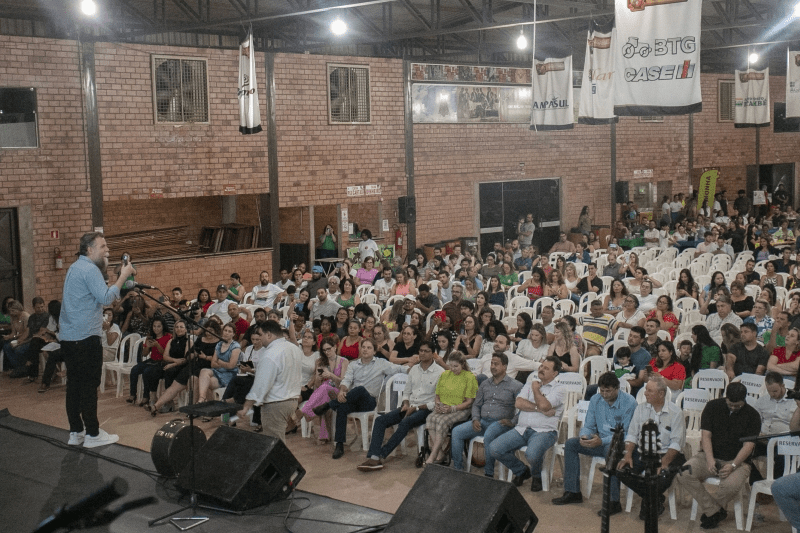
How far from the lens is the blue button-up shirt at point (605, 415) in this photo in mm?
7012

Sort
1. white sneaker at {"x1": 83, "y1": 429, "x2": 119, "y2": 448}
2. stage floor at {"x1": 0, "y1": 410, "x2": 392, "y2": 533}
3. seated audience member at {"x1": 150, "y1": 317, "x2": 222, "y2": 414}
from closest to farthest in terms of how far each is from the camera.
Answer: stage floor at {"x1": 0, "y1": 410, "x2": 392, "y2": 533}
white sneaker at {"x1": 83, "y1": 429, "x2": 119, "y2": 448}
seated audience member at {"x1": 150, "y1": 317, "x2": 222, "y2": 414}

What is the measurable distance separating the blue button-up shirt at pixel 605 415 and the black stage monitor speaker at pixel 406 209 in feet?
39.2

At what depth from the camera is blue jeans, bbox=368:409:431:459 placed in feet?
26.0

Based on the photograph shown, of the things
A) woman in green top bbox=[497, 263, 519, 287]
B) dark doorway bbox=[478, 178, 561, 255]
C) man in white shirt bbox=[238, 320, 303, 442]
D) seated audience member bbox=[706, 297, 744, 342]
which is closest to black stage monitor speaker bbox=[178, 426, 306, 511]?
man in white shirt bbox=[238, 320, 303, 442]

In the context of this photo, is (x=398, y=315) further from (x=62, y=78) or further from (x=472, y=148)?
(x=472, y=148)

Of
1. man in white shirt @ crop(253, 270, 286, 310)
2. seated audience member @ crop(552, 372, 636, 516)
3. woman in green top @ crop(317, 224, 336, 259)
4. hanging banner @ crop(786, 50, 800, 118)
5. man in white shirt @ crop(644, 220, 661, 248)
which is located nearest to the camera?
seated audience member @ crop(552, 372, 636, 516)

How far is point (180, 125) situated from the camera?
1591 centimetres

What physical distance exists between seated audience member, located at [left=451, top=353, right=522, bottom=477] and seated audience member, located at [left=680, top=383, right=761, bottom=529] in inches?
60.8

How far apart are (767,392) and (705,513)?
1443 mm

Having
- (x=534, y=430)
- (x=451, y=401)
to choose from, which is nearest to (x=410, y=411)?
(x=451, y=401)

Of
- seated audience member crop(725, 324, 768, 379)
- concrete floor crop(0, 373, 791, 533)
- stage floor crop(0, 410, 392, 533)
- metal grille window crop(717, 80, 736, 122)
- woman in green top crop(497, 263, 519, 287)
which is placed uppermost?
metal grille window crop(717, 80, 736, 122)

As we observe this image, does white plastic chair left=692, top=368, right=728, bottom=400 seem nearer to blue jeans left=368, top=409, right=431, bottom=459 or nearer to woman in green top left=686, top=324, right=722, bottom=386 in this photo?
woman in green top left=686, top=324, right=722, bottom=386

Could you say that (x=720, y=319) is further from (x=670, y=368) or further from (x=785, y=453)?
(x=785, y=453)

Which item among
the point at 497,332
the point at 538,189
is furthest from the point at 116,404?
the point at 538,189
